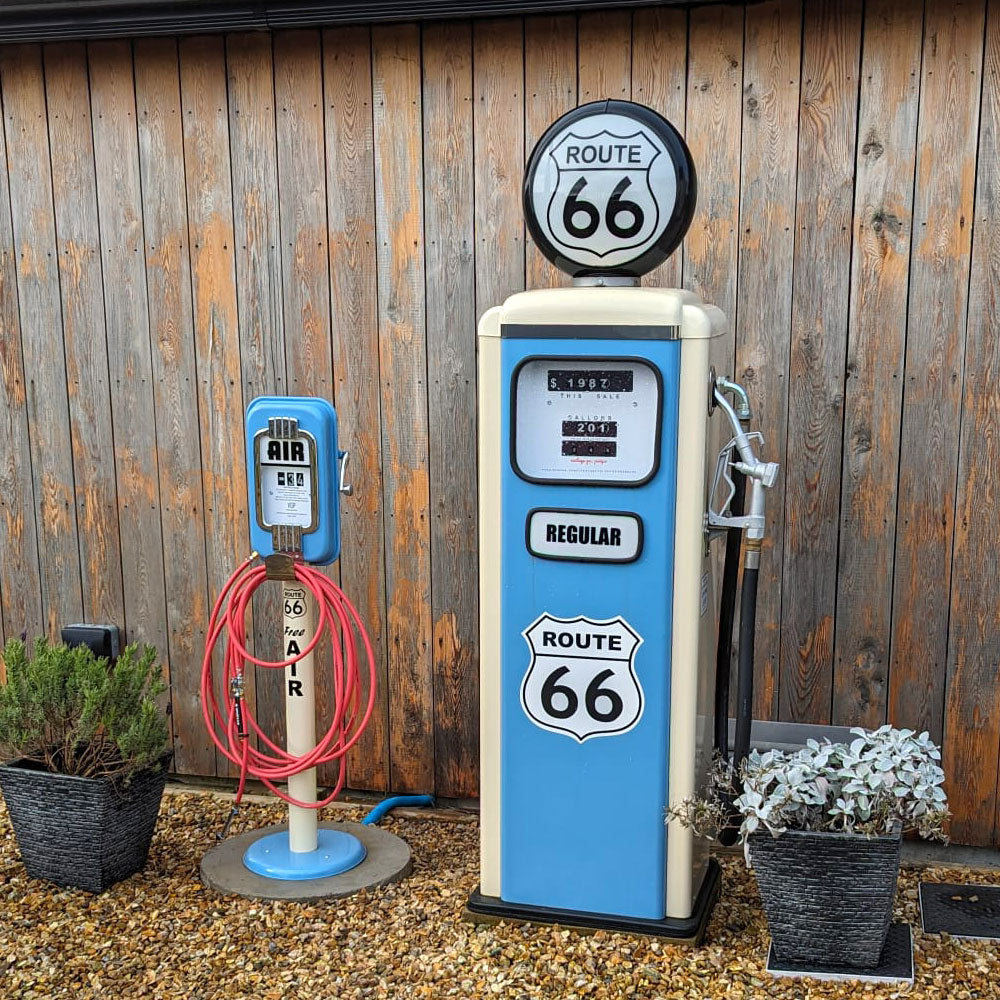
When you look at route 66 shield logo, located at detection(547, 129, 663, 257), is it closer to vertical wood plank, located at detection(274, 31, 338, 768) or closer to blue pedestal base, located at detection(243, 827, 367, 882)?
vertical wood plank, located at detection(274, 31, 338, 768)

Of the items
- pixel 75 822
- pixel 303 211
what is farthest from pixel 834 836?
pixel 303 211

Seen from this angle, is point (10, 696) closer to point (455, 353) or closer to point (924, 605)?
point (455, 353)

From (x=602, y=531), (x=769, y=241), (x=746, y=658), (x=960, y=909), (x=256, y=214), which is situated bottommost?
(x=960, y=909)

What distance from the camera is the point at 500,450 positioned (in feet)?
10.1

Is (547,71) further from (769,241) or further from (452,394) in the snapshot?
(452,394)

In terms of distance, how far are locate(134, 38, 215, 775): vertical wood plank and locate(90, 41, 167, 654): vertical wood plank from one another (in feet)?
0.10

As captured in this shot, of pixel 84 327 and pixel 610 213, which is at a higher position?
pixel 610 213

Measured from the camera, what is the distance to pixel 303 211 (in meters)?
3.90

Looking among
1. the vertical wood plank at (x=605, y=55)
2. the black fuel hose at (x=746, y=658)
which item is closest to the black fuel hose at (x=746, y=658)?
the black fuel hose at (x=746, y=658)

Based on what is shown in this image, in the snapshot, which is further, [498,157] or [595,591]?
[498,157]

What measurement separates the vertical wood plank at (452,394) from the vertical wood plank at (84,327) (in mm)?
1118

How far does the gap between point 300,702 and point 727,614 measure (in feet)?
4.27

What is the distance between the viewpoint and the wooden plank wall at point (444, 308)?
348cm

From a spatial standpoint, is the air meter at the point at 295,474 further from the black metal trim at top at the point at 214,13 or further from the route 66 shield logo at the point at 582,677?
the black metal trim at top at the point at 214,13
